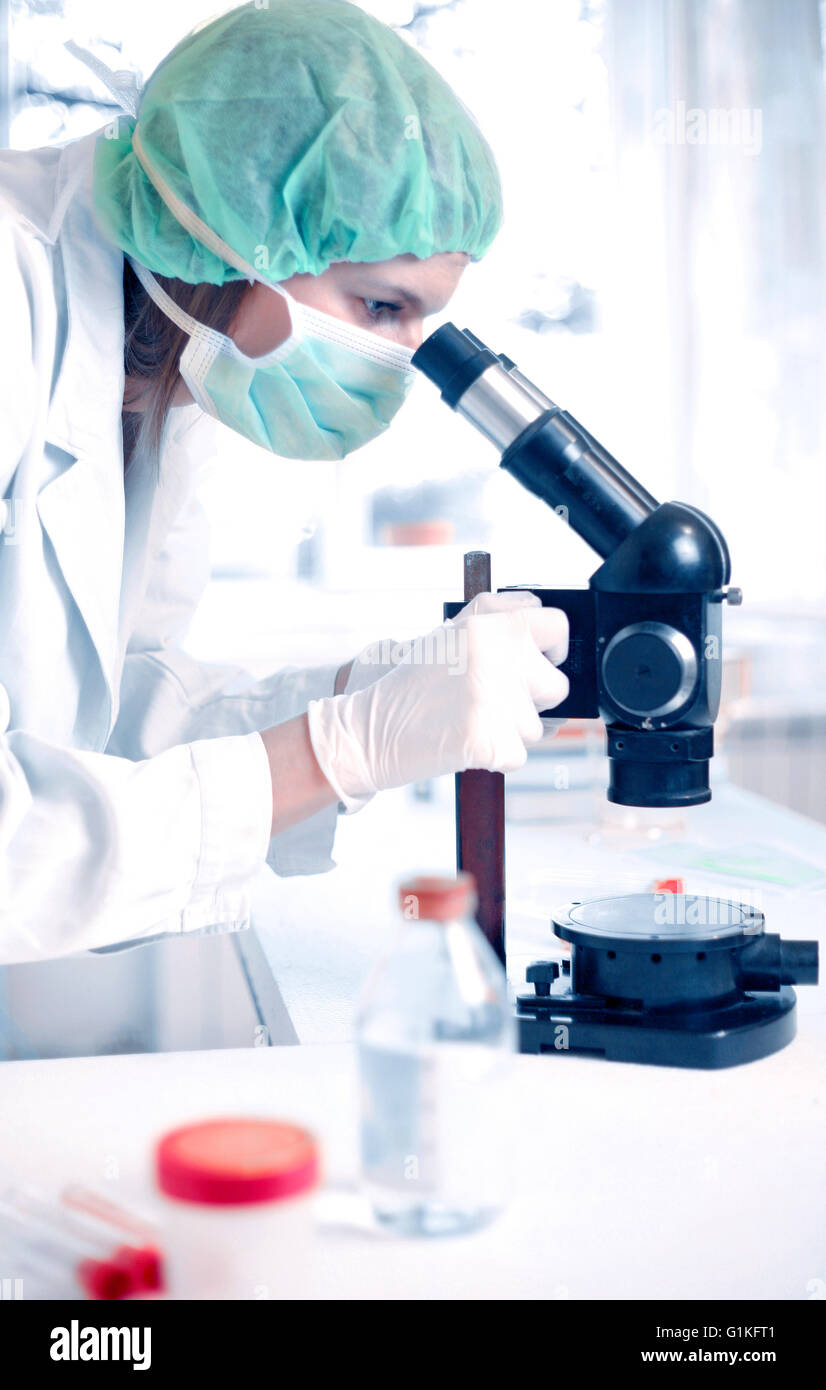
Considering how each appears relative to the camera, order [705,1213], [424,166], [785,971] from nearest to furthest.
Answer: [705,1213]
[785,971]
[424,166]

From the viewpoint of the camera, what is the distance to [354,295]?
1.24 meters

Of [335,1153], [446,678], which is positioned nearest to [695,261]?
[446,678]

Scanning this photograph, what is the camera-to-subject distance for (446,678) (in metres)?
1.12

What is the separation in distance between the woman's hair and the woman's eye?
0.39ft

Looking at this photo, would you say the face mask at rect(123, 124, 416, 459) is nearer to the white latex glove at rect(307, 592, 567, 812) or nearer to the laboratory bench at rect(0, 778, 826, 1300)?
the white latex glove at rect(307, 592, 567, 812)

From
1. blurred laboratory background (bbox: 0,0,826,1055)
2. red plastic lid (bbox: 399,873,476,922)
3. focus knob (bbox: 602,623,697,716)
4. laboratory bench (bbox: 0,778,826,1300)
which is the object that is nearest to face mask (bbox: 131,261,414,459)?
focus knob (bbox: 602,623,697,716)

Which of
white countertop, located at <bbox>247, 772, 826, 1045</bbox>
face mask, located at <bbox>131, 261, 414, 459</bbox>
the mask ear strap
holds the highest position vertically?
the mask ear strap

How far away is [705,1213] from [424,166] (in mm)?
900

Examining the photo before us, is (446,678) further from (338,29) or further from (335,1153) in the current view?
(338,29)

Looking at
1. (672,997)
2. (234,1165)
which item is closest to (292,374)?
(672,997)

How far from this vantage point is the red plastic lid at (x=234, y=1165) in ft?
2.07

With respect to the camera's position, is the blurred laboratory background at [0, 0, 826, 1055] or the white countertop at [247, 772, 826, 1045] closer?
the white countertop at [247, 772, 826, 1045]

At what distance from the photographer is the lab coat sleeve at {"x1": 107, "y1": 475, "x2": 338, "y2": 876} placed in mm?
1560
